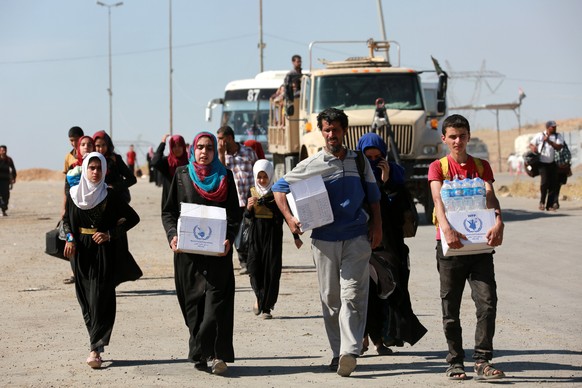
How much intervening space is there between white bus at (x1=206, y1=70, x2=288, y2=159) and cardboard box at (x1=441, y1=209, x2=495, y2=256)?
2924 cm

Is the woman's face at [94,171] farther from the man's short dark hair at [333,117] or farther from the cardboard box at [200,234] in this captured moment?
the man's short dark hair at [333,117]

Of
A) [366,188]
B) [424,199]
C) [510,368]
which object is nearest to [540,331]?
[510,368]

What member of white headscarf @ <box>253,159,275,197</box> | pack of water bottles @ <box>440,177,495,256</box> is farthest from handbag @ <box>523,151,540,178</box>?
pack of water bottles @ <box>440,177,495,256</box>

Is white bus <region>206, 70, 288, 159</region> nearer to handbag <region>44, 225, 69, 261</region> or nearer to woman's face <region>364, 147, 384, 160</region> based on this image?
handbag <region>44, 225, 69, 261</region>

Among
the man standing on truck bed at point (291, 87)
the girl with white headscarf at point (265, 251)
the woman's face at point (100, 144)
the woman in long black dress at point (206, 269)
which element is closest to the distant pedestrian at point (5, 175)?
the man standing on truck bed at point (291, 87)

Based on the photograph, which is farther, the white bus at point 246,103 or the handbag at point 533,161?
the white bus at point 246,103

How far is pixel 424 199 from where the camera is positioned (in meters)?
24.7

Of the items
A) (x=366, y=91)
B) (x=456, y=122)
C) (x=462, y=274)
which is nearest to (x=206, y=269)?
(x=462, y=274)

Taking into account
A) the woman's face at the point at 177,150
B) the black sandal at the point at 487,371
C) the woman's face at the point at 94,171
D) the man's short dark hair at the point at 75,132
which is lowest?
the black sandal at the point at 487,371

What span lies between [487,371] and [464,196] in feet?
3.87

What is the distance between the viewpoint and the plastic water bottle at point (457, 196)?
8.21 metres

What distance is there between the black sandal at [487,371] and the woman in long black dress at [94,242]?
2871mm

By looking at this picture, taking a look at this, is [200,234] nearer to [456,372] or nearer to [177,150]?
[456,372]

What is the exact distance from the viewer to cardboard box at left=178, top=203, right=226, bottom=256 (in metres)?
8.77
